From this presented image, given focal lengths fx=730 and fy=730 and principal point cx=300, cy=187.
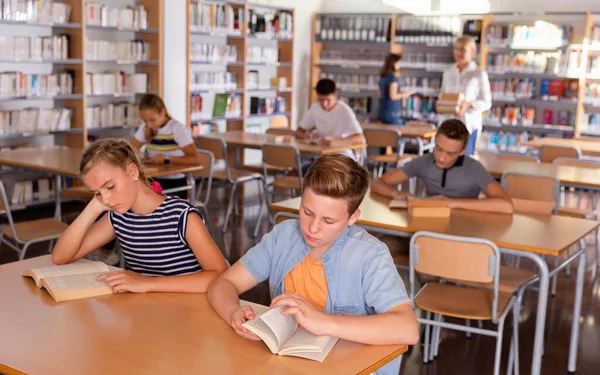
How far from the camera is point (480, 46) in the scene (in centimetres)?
923

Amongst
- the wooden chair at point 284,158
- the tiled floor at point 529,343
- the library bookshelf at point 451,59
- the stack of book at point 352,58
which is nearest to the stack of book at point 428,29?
the library bookshelf at point 451,59

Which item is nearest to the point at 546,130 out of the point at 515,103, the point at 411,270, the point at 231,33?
the point at 515,103

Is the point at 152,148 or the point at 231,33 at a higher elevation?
the point at 231,33

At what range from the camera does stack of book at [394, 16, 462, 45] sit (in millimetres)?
9484

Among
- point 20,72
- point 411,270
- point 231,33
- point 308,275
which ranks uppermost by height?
point 231,33

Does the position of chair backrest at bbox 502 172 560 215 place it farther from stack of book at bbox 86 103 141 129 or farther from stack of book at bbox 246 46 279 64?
stack of book at bbox 246 46 279 64

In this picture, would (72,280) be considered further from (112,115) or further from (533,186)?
(112,115)

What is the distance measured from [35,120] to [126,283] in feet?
16.3

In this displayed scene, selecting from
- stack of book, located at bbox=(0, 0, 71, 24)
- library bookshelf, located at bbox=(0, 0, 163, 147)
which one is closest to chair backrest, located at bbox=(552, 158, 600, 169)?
library bookshelf, located at bbox=(0, 0, 163, 147)

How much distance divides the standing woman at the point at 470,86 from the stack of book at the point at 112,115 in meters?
3.28

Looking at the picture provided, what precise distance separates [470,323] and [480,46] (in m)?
6.05

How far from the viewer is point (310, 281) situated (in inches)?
81.9

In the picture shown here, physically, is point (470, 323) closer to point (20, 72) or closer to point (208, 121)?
point (20, 72)

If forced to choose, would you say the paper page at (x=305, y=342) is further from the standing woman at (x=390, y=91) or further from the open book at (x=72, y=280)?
the standing woman at (x=390, y=91)
